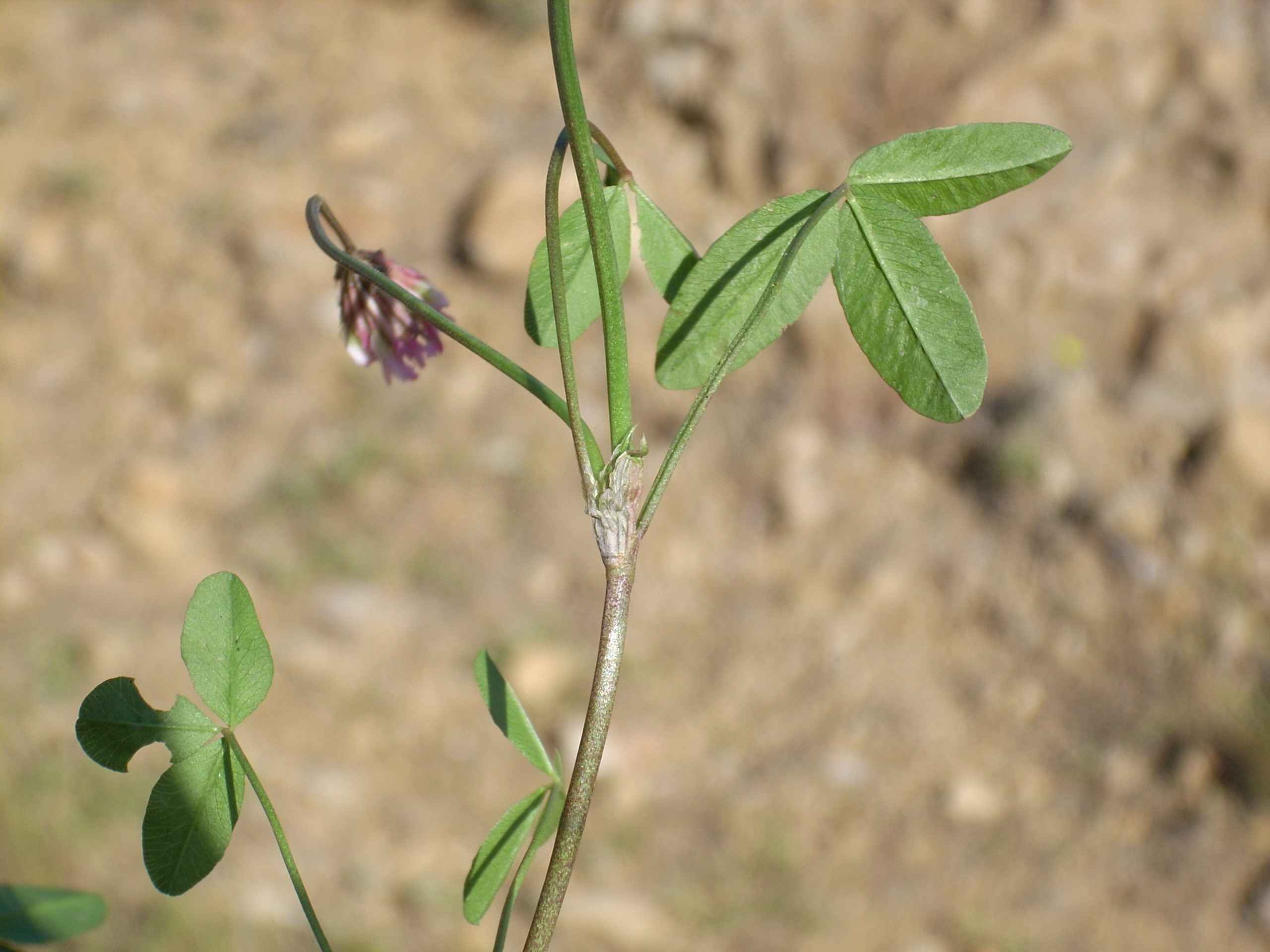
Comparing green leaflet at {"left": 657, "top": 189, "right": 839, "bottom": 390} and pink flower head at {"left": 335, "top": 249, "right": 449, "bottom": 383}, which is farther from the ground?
pink flower head at {"left": 335, "top": 249, "right": 449, "bottom": 383}

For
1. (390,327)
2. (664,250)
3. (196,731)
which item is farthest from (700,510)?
(196,731)

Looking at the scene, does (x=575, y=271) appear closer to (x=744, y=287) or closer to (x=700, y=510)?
(x=744, y=287)

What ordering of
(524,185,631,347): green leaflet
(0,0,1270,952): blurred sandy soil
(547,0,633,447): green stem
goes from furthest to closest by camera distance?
(0,0,1270,952): blurred sandy soil → (524,185,631,347): green leaflet → (547,0,633,447): green stem

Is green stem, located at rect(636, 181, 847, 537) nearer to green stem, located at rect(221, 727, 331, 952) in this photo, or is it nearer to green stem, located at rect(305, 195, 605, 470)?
green stem, located at rect(305, 195, 605, 470)

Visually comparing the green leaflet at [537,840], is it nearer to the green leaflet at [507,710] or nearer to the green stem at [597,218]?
the green leaflet at [507,710]

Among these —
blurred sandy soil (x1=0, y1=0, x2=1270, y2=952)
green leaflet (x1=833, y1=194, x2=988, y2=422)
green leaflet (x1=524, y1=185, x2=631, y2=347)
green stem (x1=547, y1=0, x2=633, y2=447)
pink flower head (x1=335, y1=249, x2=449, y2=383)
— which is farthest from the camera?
blurred sandy soil (x1=0, y1=0, x2=1270, y2=952)

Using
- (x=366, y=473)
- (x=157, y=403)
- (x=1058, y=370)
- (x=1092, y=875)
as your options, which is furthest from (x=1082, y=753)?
(x=157, y=403)

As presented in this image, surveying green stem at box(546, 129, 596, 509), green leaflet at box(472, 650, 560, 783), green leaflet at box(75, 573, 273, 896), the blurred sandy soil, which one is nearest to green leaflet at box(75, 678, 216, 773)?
green leaflet at box(75, 573, 273, 896)
